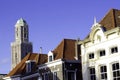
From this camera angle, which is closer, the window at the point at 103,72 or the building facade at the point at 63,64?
the window at the point at 103,72

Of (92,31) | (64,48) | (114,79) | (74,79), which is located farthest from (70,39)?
(114,79)

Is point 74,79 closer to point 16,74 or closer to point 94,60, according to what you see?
point 94,60

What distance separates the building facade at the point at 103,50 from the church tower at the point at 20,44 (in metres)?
94.0

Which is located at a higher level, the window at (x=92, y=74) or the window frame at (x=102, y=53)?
the window frame at (x=102, y=53)

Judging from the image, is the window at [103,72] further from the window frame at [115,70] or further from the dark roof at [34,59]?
the dark roof at [34,59]

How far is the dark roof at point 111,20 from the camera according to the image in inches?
1690

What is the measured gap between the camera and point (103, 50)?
43000 millimetres

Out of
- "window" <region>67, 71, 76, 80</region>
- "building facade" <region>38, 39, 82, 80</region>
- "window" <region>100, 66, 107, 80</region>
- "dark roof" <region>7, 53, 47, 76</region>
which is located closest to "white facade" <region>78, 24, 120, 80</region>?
"window" <region>100, 66, 107, 80</region>

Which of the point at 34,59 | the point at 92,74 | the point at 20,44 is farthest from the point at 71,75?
the point at 20,44

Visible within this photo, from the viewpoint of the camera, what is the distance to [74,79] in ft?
164

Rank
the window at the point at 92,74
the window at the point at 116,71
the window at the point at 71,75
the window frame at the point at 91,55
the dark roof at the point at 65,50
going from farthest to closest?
1. the dark roof at the point at 65,50
2. the window at the point at 71,75
3. the window frame at the point at 91,55
4. the window at the point at 92,74
5. the window at the point at 116,71

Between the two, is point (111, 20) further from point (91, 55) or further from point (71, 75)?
point (71, 75)

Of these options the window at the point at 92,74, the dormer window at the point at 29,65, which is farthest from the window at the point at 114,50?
the dormer window at the point at 29,65

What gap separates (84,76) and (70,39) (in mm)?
9644
